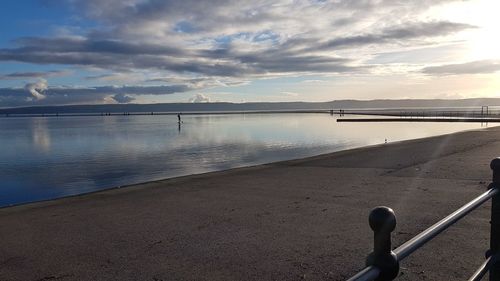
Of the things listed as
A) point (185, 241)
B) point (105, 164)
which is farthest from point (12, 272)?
point (105, 164)

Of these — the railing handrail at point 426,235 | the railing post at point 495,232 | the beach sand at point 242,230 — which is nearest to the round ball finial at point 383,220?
the railing handrail at point 426,235

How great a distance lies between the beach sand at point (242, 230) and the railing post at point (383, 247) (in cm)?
386

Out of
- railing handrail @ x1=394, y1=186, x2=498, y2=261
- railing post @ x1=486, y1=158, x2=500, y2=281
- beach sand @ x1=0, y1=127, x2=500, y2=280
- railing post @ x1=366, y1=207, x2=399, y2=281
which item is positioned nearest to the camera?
railing post @ x1=366, y1=207, x2=399, y2=281

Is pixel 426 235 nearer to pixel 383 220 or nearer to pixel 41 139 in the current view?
pixel 383 220

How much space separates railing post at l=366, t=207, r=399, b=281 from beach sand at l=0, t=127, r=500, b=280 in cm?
386

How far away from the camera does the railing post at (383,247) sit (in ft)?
5.38

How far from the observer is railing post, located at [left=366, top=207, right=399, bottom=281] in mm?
1640

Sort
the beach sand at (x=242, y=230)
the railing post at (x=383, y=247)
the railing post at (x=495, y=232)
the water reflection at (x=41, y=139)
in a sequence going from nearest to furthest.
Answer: the railing post at (x=383, y=247)
the railing post at (x=495, y=232)
the beach sand at (x=242, y=230)
the water reflection at (x=41, y=139)

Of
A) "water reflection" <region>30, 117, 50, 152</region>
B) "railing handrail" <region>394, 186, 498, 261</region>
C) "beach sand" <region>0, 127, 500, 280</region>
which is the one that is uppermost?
"railing handrail" <region>394, 186, 498, 261</region>

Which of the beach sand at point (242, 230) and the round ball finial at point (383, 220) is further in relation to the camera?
the beach sand at point (242, 230)

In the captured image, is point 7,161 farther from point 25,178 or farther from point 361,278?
point 361,278

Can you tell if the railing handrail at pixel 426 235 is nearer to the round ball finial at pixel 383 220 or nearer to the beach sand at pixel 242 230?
the round ball finial at pixel 383 220

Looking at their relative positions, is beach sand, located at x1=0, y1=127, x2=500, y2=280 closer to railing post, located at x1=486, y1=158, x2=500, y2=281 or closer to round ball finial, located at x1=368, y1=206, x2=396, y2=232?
railing post, located at x1=486, y1=158, x2=500, y2=281

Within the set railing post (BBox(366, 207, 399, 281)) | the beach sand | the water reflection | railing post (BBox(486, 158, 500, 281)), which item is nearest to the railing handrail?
railing post (BBox(366, 207, 399, 281))
